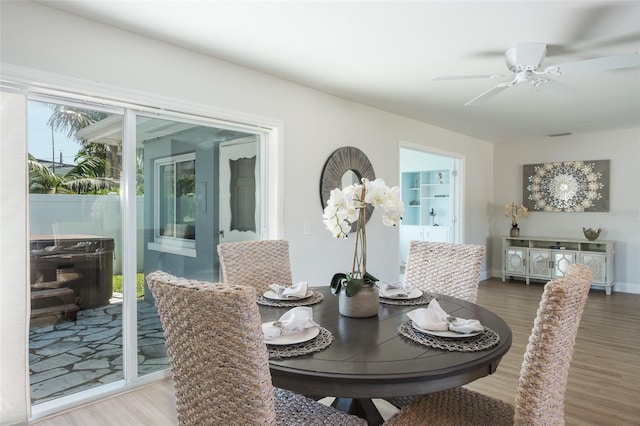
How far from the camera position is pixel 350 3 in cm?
220

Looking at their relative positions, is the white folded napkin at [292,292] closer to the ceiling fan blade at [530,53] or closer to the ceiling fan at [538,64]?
the ceiling fan at [538,64]

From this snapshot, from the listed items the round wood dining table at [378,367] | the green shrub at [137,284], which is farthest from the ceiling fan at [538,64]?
the green shrub at [137,284]

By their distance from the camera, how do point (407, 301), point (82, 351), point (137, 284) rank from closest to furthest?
point (407, 301)
point (82, 351)
point (137, 284)

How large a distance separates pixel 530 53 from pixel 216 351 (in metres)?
2.70

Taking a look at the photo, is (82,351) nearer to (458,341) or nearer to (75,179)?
(75,179)

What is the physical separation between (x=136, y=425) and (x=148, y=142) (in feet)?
5.91

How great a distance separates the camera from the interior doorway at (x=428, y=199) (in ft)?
21.0

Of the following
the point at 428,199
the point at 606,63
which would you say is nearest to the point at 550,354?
the point at 606,63

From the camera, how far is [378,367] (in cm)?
127

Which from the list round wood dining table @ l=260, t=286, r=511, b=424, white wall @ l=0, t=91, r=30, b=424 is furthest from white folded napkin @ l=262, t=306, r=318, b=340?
white wall @ l=0, t=91, r=30, b=424

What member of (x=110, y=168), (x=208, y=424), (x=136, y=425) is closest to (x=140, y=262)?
(x=110, y=168)

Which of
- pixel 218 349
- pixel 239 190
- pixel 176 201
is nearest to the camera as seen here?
pixel 218 349

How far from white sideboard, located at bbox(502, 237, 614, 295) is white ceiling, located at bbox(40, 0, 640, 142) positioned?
2644 mm

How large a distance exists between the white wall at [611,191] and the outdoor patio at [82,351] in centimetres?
619
